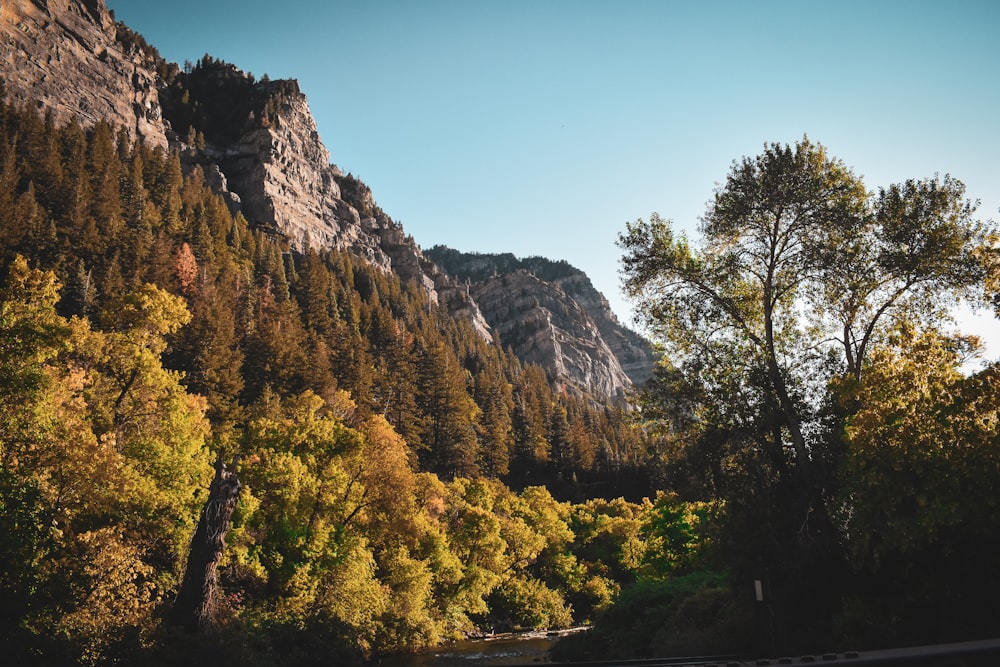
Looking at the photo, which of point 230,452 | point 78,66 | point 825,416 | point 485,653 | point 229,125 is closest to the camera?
point 825,416

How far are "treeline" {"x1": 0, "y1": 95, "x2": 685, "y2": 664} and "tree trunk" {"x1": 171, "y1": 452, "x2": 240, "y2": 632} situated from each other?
654 millimetres

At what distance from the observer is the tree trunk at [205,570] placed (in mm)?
16688

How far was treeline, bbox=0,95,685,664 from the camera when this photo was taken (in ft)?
54.6

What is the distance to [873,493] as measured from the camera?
11.0 m

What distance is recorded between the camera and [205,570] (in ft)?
55.4

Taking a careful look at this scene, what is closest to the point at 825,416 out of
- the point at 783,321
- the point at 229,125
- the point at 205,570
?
the point at 783,321

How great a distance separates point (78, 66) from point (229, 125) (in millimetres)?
45334

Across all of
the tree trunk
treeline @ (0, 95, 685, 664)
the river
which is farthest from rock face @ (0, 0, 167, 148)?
the river

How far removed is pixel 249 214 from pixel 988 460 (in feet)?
468

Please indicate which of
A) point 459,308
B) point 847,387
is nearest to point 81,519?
point 847,387

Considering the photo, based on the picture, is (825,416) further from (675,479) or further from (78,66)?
(78,66)

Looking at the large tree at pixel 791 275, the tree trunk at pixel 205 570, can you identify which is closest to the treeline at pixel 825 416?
the large tree at pixel 791 275

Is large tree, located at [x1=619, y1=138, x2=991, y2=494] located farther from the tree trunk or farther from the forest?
the tree trunk

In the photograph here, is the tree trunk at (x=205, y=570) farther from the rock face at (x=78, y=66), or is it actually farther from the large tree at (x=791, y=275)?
the rock face at (x=78, y=66)
